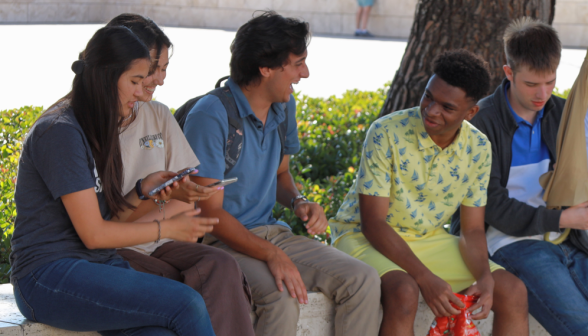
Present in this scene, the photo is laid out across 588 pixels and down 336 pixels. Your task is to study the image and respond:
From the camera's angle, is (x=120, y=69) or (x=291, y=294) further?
(x=291, y=294)

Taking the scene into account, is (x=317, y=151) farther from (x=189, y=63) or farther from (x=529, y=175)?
(x=189, y=63)

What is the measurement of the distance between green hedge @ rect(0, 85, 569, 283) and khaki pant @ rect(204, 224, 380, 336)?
1168mm

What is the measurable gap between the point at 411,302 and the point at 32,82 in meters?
7.63

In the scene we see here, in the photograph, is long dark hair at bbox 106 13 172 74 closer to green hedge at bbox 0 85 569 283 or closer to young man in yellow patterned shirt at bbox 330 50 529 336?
young man in yellow patterned shirt at bbox 330 50 529 336

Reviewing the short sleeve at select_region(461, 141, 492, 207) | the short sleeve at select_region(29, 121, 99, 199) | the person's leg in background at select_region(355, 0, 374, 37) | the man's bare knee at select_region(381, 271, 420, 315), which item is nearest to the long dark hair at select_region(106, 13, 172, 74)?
the short sleeve at select_region(29, 121, 99, 199)

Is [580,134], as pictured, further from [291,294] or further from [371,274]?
[291,294]

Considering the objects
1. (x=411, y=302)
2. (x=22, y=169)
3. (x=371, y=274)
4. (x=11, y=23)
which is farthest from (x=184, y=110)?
(x=11, y=23)

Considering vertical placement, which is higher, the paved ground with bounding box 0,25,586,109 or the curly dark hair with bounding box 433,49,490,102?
the curly dark hair with bounding box 433,49,490,102

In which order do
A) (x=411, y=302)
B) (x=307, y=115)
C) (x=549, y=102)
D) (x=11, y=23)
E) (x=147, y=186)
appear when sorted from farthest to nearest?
(x=11, y=23) < (x=307, y=115) < (x=549, y=102) < (x=411, y=302) < (x=147, y=186)

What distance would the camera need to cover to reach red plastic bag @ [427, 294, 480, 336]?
296 centimetres

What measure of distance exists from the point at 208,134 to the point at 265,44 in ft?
1.80

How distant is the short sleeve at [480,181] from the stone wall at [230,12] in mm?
14070

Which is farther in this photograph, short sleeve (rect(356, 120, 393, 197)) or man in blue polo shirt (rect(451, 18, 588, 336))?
man in blue polo shirt (rect(451, 18, 588, 336))

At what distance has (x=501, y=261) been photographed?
11.2ft
